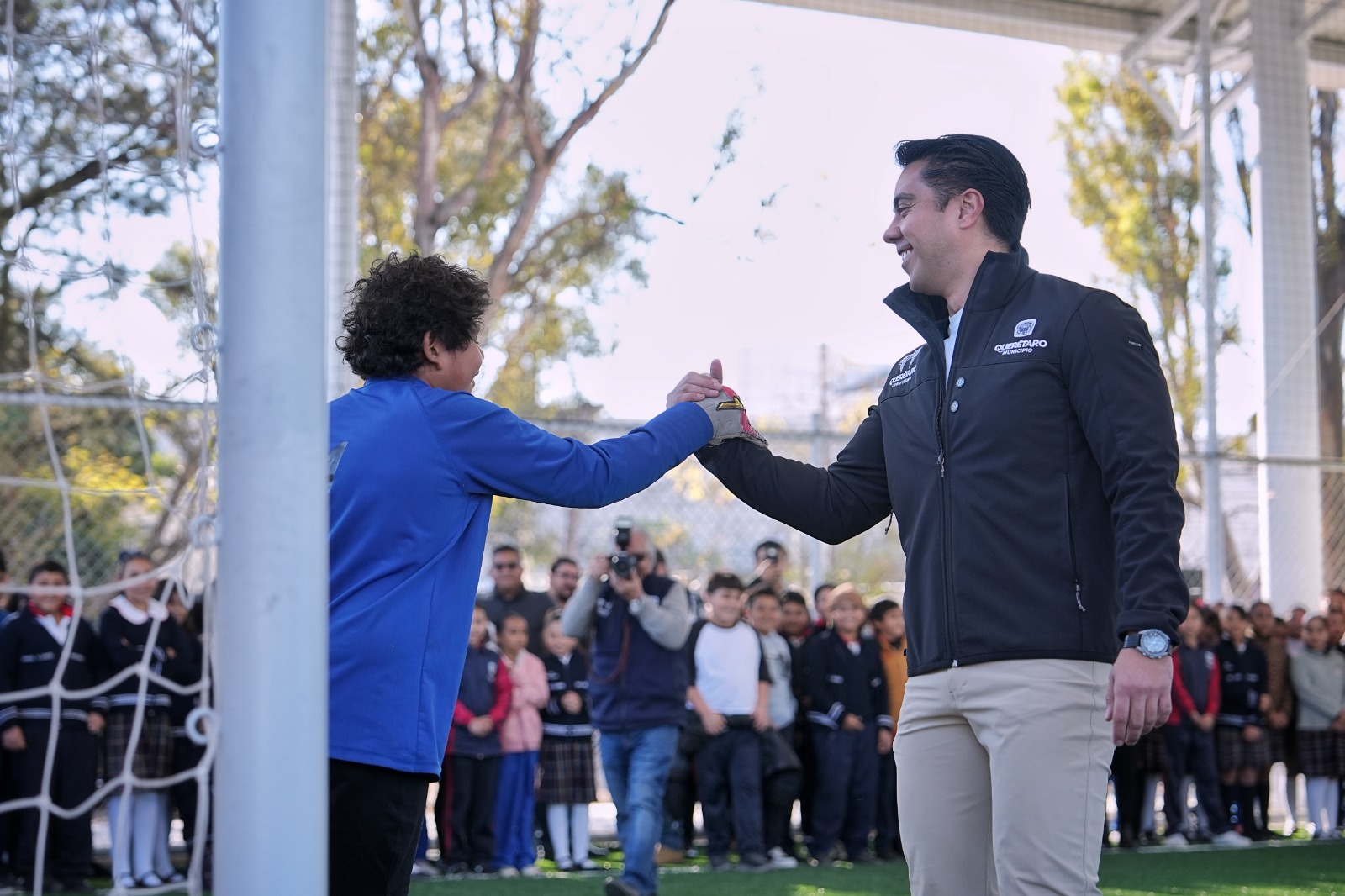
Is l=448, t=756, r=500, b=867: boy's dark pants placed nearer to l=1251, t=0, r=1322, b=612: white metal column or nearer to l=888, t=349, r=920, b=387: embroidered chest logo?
l=888, t=349, r=920, b=387: embroidered chest logo

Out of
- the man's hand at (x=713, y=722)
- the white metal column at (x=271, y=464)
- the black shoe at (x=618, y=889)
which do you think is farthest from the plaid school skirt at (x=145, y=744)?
the white metal column at (x=271, y=464)

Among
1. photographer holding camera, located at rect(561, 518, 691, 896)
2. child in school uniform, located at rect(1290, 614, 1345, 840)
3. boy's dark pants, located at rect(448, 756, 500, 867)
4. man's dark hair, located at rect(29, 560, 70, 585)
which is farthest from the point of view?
child in school uniform, located at rect(1290, 614, 1345, 840)

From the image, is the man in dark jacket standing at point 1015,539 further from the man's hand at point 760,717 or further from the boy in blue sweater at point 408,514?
the man's hand at point 760,717

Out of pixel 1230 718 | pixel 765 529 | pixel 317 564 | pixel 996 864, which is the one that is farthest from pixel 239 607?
pixel 765 529

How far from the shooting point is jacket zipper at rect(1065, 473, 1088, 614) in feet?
8.96

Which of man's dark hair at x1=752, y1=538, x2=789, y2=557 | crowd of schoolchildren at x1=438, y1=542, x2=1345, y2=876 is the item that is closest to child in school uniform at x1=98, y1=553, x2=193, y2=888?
crowd of schoolchildren at x1=438, y1=542, x2=1345, y2=876

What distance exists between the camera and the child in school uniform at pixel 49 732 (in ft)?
24.0

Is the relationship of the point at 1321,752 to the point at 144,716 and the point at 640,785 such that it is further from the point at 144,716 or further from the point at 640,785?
the point at 144,716

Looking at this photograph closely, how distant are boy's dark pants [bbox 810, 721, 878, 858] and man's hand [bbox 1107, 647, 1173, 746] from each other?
254 inches

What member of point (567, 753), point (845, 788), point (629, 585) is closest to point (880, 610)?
point (845, 788)

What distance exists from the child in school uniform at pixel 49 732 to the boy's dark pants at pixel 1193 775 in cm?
709

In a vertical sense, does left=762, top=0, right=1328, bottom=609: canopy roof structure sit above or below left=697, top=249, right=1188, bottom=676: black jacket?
above

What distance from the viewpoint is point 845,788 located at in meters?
8.83

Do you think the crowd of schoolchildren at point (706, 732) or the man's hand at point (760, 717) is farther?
the man's hand at point (760, 717)
